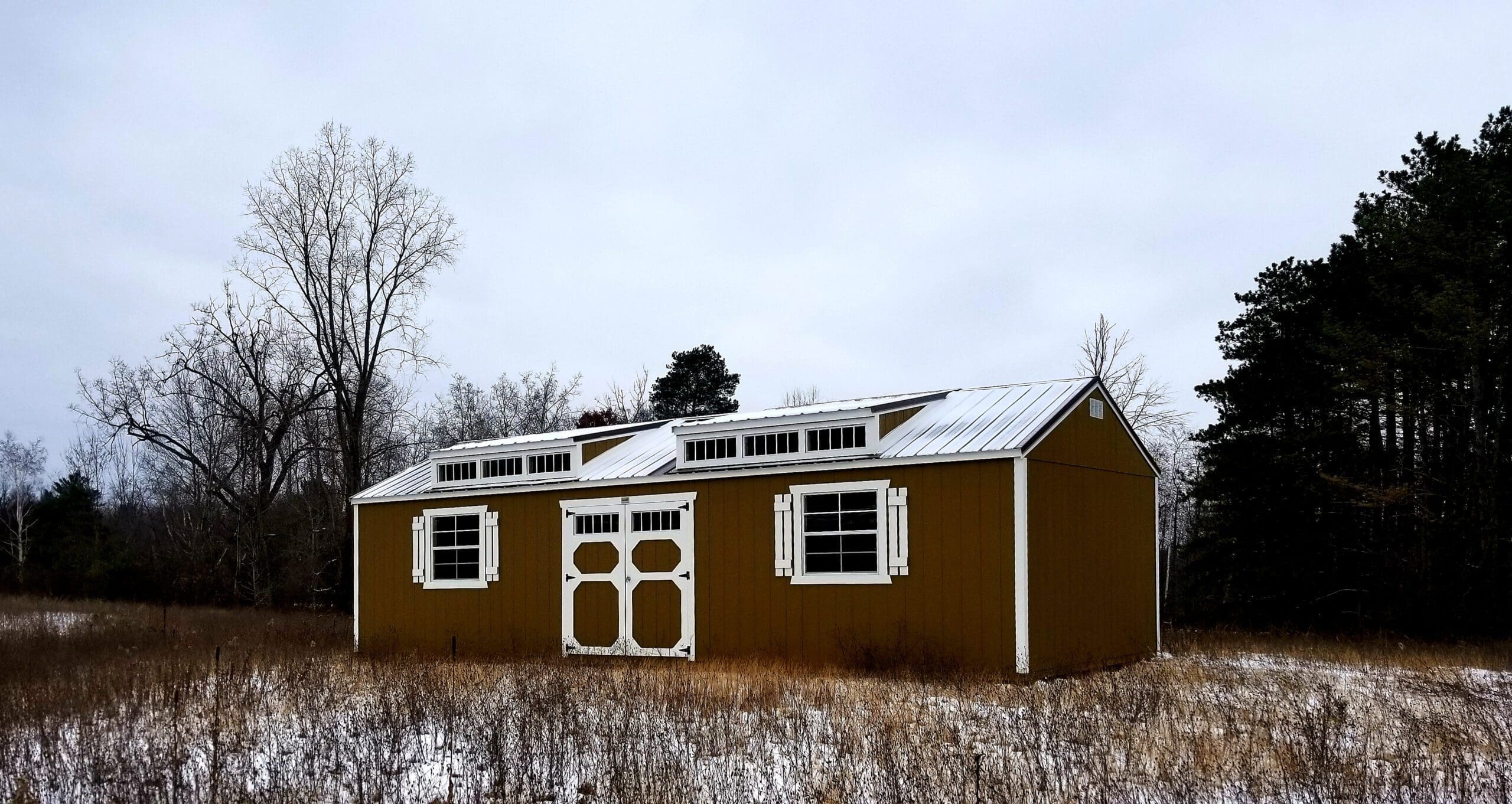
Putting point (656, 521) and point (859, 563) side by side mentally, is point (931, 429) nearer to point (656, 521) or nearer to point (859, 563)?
point (859, 563)

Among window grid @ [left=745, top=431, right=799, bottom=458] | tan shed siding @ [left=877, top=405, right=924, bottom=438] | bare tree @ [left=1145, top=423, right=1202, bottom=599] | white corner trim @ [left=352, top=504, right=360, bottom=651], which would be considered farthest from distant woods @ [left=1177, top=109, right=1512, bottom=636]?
white corner trim @ [left=352, top=504, right=360, bottom=651]

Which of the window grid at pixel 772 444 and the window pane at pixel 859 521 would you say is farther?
the window grid at pixel 772 444

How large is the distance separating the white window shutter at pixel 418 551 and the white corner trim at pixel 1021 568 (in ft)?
35.1

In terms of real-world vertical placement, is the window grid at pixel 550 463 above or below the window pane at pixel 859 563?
above

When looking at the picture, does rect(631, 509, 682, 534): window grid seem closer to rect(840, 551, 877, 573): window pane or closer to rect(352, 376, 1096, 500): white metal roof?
rect(352, 376, 1096, 500): white metal roof

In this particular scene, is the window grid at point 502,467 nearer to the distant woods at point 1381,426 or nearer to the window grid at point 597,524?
the window grid at point 597,524

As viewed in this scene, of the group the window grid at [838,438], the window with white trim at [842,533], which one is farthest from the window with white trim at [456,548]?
the window grid at [838,438]

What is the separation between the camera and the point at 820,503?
604 inches

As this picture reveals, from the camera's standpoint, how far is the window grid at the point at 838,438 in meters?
15.3

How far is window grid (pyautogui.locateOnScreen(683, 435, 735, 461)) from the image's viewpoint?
54.1 ft

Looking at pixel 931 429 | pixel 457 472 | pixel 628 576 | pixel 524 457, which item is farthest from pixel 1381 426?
pixel 457 472

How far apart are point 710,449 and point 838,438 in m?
2.14

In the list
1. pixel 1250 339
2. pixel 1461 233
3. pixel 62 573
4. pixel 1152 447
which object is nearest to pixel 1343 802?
pixel 1461 233

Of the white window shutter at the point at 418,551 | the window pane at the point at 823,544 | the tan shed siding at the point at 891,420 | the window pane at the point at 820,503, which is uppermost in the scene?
the tan shed siding at the point at 891,420
